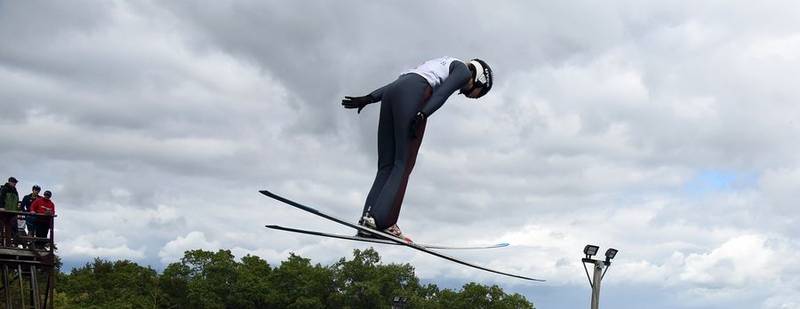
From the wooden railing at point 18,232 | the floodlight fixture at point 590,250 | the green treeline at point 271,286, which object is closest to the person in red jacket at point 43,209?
the wooden railing at point 18,232

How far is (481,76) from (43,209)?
17099mm

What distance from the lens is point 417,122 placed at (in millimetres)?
9812

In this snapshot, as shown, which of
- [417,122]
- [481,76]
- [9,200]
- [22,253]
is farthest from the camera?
[22,253]

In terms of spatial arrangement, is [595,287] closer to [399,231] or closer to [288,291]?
[399,231]

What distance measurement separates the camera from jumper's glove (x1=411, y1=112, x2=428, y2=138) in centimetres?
973

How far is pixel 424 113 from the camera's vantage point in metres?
9.77

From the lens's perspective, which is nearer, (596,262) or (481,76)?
(481,76)

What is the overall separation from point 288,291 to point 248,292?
453 cm

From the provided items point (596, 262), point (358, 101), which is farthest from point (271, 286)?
point (358, 101)

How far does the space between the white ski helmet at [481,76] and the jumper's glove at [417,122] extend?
869 millimetres

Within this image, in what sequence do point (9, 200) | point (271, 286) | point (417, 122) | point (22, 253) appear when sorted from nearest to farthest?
point (417, 122), point (9, 200), point (22, 253), point (271, 286)

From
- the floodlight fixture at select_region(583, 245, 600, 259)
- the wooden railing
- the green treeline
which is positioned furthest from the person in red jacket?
the green treeline

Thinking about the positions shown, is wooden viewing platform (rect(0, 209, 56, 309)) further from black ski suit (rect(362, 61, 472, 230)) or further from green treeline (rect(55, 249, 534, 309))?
green treeline (rect(55, 249, 534, 309))

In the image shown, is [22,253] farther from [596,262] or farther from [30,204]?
[596,262]
